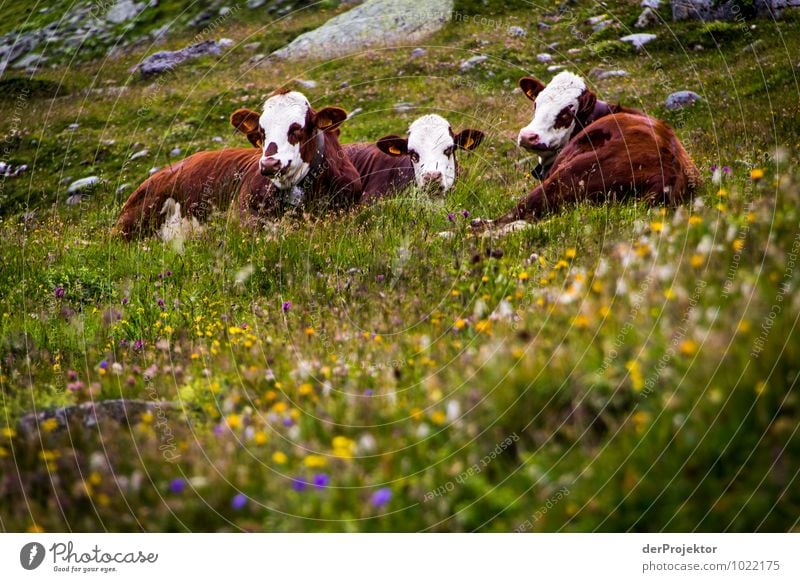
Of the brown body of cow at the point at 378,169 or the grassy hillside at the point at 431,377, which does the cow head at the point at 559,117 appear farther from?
the grassy hillside at the point at 431,377

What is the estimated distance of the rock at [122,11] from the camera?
2417cm

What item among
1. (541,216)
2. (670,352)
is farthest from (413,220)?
(670,352)

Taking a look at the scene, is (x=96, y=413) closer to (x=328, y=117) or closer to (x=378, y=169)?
(x=328, y=117)

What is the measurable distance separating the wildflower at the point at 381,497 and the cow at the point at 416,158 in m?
8.26

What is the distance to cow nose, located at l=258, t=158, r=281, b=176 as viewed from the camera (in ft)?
33.9

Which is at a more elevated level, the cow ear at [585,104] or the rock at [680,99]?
the cow ear at [585,104]

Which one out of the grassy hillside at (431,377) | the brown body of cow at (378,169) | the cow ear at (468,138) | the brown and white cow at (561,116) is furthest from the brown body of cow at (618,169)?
the cow ear at (468,138)

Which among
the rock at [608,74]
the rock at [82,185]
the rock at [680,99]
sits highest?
the rock at [82,185]

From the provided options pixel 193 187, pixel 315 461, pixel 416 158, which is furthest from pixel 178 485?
pixel 193 187

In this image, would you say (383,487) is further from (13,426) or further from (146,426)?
(13,426)

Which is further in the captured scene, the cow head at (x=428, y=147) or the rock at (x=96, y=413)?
the cow head at (x=428, y=147)

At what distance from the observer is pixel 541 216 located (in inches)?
334

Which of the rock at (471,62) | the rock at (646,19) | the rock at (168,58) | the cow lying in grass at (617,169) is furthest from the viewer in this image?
the rock at (168,58)

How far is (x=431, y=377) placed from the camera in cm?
398
